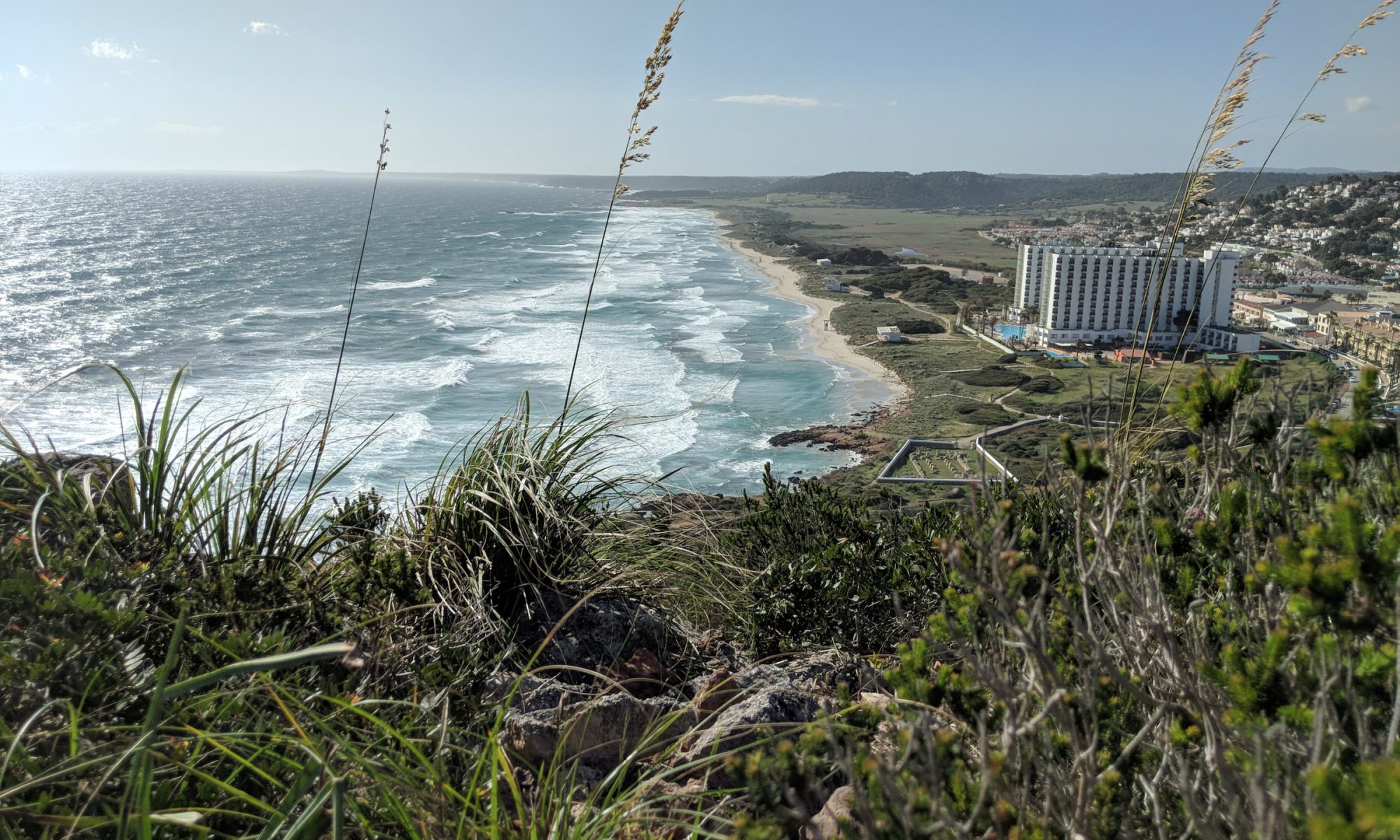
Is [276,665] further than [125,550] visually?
No

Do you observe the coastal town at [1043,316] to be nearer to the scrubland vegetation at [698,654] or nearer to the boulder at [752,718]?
the scrubland vegetation at [698,654]

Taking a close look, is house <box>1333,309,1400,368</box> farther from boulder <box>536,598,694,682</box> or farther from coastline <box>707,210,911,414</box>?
coastline <box>707,210,911,414</box>

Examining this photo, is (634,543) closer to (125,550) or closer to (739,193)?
(125,550)

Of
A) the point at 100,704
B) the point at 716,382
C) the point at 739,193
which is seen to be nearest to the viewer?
the point at 100,704

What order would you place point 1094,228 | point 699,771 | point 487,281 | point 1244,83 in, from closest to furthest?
1. point 699,771
2. point 1244,83
3. point 487,281
4. point 1094,228

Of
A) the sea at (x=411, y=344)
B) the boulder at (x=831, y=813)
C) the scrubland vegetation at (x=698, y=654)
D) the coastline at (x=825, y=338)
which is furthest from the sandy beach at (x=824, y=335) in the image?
the boulder at (x=831, y=813)

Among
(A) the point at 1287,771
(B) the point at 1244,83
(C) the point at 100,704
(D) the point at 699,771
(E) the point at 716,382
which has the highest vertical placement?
(B) the point at 1244,83

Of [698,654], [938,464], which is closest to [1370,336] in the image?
[938,464]

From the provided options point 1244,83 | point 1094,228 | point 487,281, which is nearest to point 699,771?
point 1244,83

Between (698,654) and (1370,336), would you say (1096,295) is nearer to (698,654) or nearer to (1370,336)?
(1370,336)
